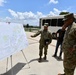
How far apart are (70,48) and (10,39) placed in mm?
2213

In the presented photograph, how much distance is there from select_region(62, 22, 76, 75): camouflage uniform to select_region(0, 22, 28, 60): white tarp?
172cm

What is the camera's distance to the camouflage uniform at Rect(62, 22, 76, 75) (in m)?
5.43

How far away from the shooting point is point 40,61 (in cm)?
983

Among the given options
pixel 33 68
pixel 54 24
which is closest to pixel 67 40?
pixel 33 68

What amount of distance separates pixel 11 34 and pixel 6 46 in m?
0.75

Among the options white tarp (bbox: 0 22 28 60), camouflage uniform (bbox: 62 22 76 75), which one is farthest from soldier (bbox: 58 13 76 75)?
white tarp (bbox: 0 22 28 60)

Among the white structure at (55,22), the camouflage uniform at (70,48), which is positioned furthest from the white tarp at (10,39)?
the white structure at (55,22)

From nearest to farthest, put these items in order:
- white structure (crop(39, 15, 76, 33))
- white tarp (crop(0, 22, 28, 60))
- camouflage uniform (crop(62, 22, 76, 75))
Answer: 1. camouflage uniform (crop(62, 22, 76, 75))
2. white tarp (crop(0, 22, 28, 60))
3. white structure (crop(39, 15, 76, 33))

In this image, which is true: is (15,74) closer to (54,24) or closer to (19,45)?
(19,45)

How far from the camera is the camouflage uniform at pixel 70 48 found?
5.43 m

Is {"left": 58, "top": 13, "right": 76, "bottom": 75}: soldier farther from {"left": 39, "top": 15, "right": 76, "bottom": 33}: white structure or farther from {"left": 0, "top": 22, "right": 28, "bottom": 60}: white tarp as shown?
{"left": 39, "top": 15, "right": 76, "bottom": 33}: white structure

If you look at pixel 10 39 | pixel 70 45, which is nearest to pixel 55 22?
pixel 10 39

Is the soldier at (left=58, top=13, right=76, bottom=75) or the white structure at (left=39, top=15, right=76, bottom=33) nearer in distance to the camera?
the soldier at (left=58, top=13, right=76, bottom=75)

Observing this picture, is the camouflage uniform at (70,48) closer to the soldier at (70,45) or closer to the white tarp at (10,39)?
the soldier at (70,45)
